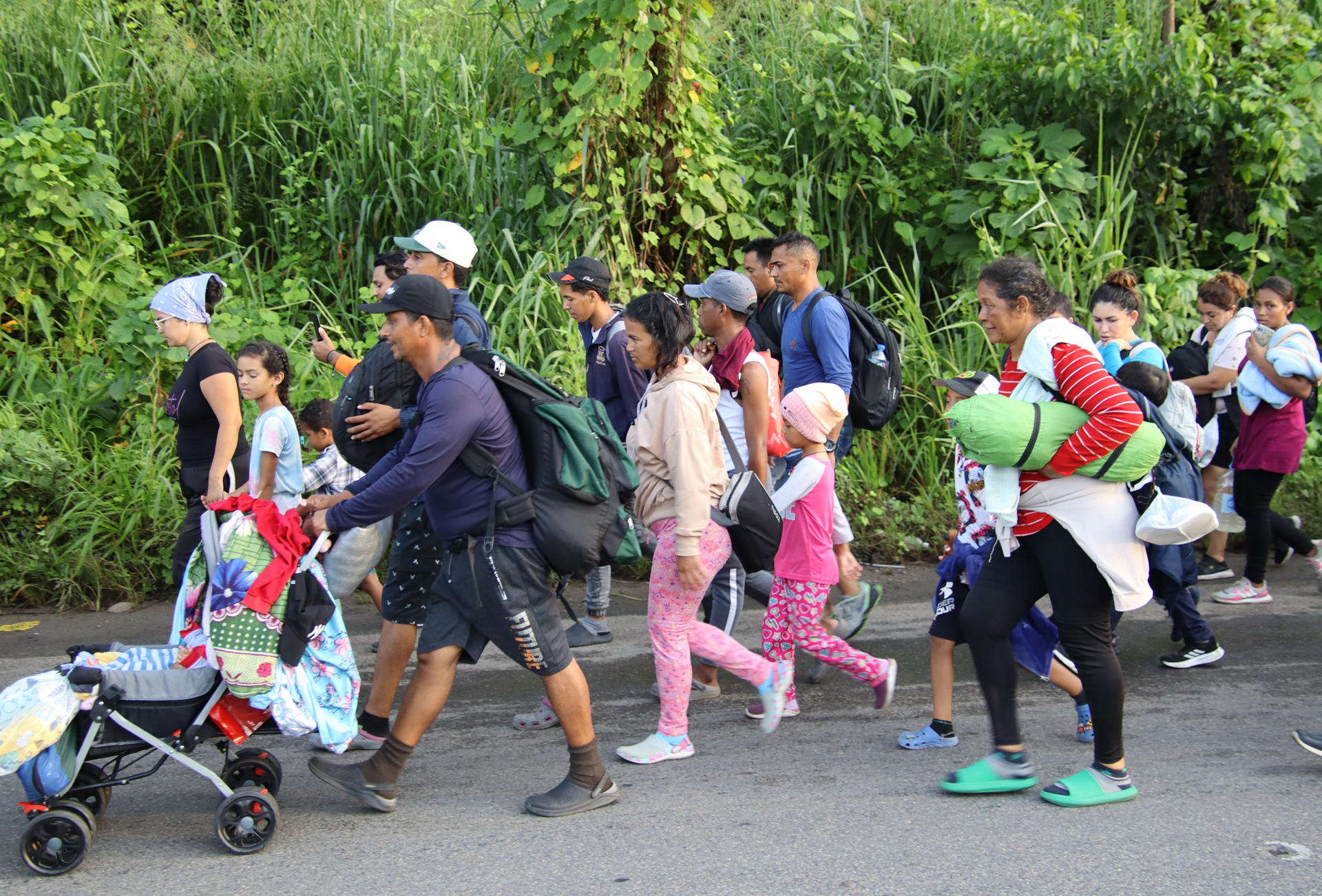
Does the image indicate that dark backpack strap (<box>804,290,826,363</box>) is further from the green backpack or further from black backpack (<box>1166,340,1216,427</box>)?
black backpack (<box>1166,340,1216,427</box>)

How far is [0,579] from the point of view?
6434mm

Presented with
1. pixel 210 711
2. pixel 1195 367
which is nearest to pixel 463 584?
pixel 210 711

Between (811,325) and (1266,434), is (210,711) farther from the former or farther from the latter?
(1266,434)

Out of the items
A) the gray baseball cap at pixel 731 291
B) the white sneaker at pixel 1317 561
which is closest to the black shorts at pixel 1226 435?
the white sneaker at pixel 1317 561

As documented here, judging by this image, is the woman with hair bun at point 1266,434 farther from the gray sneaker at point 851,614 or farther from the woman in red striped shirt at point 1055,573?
the woman in red striped shirt at point 1055,573

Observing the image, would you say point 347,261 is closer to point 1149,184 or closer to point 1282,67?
point 1149,184

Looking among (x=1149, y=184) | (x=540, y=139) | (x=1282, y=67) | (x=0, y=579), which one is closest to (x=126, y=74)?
Result: (x=540, y=139)

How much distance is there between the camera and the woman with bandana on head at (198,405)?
5.16m

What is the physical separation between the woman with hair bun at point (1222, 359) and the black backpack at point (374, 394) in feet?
14.8

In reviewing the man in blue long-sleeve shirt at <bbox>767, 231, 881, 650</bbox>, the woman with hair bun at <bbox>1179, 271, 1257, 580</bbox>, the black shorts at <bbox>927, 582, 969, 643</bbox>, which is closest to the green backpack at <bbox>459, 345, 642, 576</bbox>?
the black shorts at <bbox>927, 582, 969, 643</bbox>

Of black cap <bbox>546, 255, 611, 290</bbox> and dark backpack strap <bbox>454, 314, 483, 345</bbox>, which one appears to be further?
black cap <bbox>546, 255, 611, 290</bbox>

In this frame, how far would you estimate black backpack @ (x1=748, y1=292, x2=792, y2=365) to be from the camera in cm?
651

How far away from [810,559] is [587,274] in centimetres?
188

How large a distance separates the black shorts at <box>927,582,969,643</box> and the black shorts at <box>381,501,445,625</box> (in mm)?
2043
